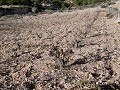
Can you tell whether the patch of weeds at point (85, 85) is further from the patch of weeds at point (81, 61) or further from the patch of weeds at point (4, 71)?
the patch of weeds at point (4, 71)

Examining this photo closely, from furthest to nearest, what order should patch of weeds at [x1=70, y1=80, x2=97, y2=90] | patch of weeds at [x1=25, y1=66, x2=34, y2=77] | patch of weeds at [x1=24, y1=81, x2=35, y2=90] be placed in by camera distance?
patch of weeds at [x1=25, y1=66, x2=34, y2=77], patch of weeds at [x1=24, y1=81, x2=35, y2=90], patch of weeds at [x1=70, y1=80, x2=97, y2=90]

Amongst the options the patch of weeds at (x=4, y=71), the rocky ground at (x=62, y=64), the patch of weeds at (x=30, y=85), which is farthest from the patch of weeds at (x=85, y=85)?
the patch of weeds at (x=4, y=71)

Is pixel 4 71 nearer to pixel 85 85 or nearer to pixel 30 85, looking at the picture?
pixel 30 85

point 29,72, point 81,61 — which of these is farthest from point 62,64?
point 29,72

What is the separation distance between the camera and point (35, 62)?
15805 mm

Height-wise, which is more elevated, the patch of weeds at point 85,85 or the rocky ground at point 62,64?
the patch of weeds at point 85,85

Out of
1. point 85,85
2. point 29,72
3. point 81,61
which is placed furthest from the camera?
point 81,61

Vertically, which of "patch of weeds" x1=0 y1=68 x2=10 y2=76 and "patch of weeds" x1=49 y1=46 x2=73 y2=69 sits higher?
"patch of weeds" x1=49 y1=46 x2=73 y2=69

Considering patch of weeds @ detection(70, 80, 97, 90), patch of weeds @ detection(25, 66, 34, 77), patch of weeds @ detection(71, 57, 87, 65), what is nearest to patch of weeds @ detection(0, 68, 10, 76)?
patch of weeds @ detection(25, 66, 34, 77)

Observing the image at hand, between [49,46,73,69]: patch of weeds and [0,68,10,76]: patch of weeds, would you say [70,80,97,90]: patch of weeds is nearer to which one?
A: [49,46,73,69]: patch of weeds

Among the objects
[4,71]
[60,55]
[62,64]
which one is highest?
[62,64]

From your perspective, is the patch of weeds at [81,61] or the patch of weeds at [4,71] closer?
the patch of weeds at [4,71]

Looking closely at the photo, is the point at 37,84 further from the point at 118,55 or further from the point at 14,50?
the point at 14,50

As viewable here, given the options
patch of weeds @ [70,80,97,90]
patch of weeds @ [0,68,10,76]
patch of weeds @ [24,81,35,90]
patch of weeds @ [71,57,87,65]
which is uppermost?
patch of weeds @ [70,80,97,90]
